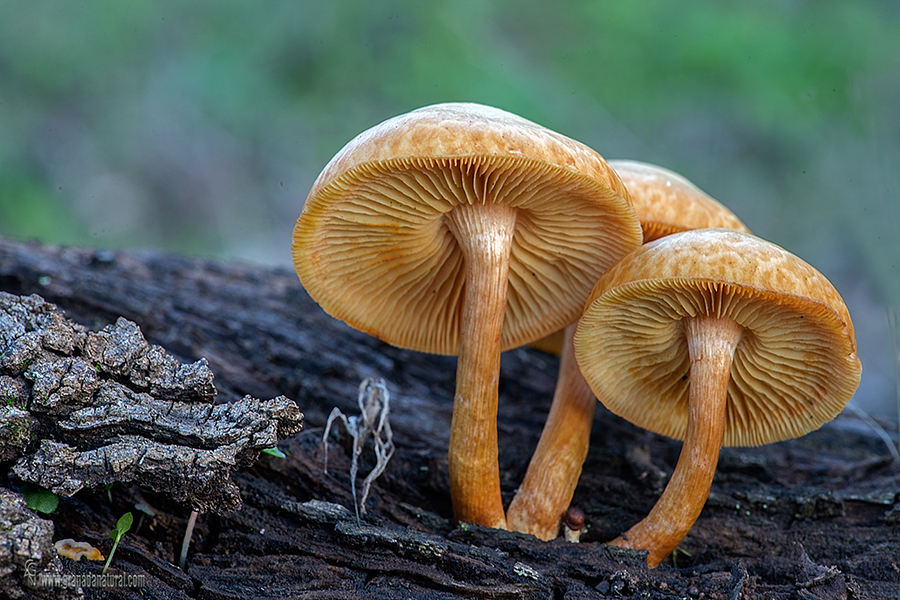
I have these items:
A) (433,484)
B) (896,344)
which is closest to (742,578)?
(433,484)

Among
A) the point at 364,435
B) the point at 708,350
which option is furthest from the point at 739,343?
the point at 364,435

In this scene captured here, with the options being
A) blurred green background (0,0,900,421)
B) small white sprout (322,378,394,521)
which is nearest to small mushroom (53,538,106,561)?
small white sprout (322,378,394,521)

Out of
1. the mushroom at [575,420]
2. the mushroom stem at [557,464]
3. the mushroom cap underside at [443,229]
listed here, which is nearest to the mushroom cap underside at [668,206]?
the mushroom at [575,420]

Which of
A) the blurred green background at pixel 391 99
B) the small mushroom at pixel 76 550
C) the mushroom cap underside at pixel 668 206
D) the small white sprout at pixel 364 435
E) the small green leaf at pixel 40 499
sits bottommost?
the small mushroom at pixel 76 550

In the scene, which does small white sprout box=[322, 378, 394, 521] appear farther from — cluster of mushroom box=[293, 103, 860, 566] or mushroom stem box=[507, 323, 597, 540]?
mushroom stem box=[507, 323, 597, 540]

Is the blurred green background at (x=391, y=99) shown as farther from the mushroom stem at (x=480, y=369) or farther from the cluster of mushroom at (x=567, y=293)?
the mushroom stem at (x=480, y=369)

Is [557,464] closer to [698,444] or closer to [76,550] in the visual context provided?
[698,444]
